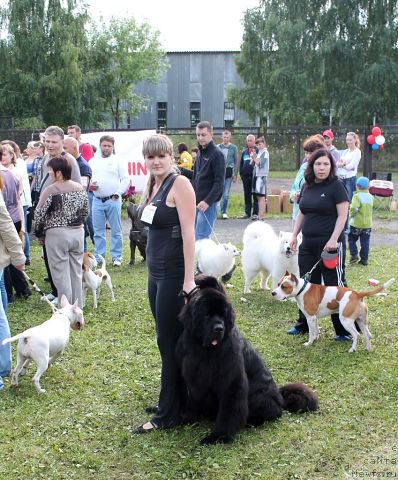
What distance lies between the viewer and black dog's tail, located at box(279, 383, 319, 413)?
14.4ft

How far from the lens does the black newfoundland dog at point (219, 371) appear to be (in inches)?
146

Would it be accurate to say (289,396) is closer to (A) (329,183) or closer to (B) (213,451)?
(B) (213,451)

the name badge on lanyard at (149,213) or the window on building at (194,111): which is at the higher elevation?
the window on building at (194,111)

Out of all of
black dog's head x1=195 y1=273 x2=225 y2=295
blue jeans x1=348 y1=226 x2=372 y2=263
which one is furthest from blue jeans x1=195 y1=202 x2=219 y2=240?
black dog's head x1=195 y1=273 x2=225 y2=295

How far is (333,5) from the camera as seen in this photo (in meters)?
32.4

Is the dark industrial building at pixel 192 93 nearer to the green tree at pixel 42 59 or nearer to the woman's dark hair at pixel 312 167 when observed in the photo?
the green tree at pixel 42 59

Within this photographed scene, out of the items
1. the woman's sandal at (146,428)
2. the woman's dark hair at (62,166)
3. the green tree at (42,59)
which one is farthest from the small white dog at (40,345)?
the green tree at (42,59)

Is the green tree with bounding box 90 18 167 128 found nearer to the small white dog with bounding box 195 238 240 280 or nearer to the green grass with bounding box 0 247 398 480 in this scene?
the small white dog with bounding box 195 238 240 280

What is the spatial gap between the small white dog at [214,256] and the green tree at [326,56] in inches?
1048

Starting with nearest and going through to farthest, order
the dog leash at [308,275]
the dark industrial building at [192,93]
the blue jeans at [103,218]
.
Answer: the dog leash at [308,275] → the blue jeans at [103,218] → the dark industrial building at [192,93]

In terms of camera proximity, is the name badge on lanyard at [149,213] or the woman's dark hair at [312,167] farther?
the woman's dark hair at [312,167]

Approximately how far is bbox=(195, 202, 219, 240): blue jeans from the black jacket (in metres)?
0.16

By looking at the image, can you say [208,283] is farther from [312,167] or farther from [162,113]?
[162,113]

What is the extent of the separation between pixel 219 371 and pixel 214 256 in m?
4.20
